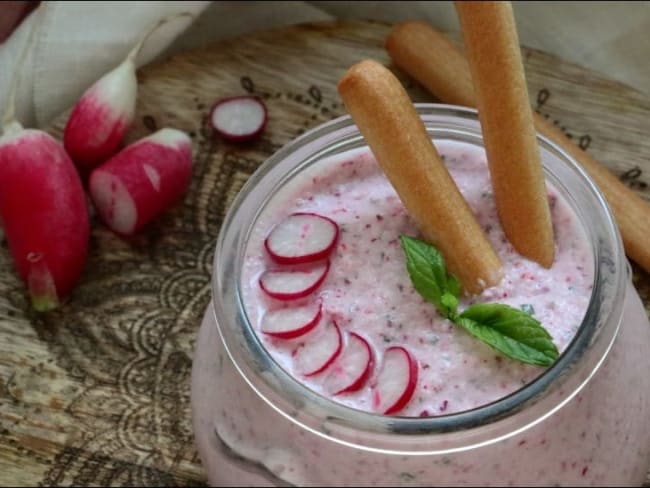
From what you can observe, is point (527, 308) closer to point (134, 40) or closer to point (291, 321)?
point (291, 321)

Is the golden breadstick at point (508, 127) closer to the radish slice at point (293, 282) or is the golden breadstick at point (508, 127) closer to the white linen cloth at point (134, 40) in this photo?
the radish slice at point (293, 282)

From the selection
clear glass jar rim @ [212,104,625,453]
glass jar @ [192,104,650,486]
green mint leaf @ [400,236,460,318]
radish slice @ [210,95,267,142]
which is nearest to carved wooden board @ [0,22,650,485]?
radish slice @ [210,95,267,142]

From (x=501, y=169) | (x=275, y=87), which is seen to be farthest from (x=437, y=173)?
(x=275, y=87)

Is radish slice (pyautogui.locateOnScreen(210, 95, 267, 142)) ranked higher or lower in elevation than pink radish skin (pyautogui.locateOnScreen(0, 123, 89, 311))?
higher

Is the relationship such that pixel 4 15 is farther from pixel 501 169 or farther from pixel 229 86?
pixel 501 169

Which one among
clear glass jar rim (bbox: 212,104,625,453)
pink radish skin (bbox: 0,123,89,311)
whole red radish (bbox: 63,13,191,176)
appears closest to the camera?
clear glass jar rim (bbox: 212,104,625,453)

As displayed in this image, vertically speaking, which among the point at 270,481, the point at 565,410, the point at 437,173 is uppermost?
the point at 437,173

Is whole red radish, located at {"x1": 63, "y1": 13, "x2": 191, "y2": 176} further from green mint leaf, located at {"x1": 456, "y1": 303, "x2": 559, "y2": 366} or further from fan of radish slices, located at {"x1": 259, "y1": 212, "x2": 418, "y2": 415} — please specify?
green mint leaf, located at {"x1": 456, "y1": 303, "x2": 559, "y2": 366}

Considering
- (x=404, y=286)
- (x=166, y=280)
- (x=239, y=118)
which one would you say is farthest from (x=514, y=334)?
(x=239, y=118)
